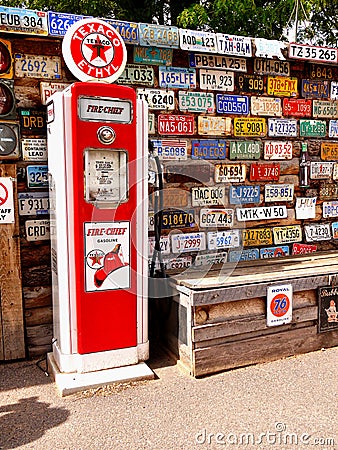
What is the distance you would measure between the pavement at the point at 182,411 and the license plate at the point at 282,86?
277 centimetres

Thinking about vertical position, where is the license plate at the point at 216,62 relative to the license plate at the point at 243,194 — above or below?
above

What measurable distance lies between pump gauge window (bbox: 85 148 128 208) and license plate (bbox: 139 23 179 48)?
130 cm

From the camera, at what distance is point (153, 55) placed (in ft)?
14.0

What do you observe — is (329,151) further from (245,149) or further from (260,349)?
(260,349)

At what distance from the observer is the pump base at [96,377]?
133 inches

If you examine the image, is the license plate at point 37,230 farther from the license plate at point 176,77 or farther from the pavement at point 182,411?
the license plate at point 176,77

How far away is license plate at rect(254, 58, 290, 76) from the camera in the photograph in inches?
185

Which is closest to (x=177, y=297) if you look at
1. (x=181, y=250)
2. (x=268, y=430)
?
(x=181, y=250)

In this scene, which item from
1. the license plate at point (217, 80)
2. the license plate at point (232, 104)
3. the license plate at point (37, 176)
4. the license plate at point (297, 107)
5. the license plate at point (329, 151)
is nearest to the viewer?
the license plate at point (37, 176)

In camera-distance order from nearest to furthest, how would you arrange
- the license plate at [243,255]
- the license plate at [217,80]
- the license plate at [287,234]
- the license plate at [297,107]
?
1. the license plate at [217,80]
2. the license plate at [243,255]
3. the license plate at [297,107]
4. the license plate at [287,234]

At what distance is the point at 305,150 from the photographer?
16.6ft

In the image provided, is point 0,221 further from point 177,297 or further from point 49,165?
point 177,297

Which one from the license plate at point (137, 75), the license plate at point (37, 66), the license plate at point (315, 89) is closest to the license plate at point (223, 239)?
the license plate at point (137, 75)

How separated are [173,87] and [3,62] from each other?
154cm
